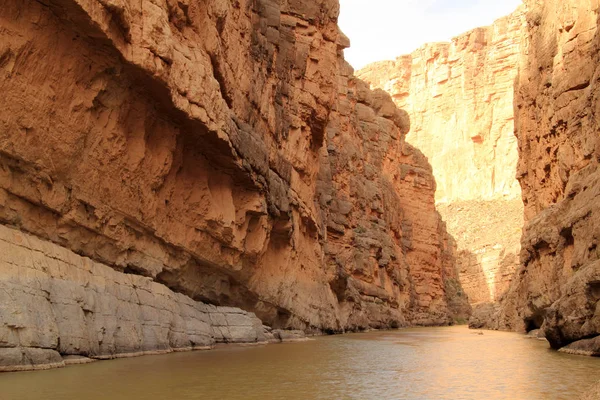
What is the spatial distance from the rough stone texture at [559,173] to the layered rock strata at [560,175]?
0.13ft

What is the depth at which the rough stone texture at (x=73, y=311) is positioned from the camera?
9.88m

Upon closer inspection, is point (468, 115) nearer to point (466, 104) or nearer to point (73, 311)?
point (466, 104)

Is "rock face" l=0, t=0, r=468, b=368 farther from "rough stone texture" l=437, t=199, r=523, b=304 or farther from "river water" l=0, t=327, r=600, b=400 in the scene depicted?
"rough stone texture" l=437, t=199, r=523, b=304

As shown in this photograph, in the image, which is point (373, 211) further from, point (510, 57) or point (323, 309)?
point (510, 57)

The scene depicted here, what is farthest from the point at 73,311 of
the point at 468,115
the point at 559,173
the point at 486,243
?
the point at 468,115

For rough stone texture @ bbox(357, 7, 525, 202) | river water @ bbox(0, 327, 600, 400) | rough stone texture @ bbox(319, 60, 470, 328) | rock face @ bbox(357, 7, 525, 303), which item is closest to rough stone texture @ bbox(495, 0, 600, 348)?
river water @ bbox(0, 327, 600, 400)

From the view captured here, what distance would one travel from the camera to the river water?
8445 millimetres

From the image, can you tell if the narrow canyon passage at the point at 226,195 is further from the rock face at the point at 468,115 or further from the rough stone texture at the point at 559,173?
the rock face at the point at 468,115

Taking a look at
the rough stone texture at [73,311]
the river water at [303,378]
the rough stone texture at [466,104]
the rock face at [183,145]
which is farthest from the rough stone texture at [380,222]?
the rough stone texture at [466,104]

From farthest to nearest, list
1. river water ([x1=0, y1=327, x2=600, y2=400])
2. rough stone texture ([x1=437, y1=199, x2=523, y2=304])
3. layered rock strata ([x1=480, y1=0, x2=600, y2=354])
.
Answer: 1. rough stone texture ([x1=437, y1=199, x2=523, y2=304])
2. layered rock strata ([x1=480, y1=0, x2=600, y2=354])
3. river water ([x1=0, y1=327, x2=600, y2=400])

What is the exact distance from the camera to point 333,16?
32844 millimetres

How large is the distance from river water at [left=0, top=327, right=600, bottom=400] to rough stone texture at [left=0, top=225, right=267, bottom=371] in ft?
1.57

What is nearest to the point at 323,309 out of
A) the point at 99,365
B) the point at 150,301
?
the point at 150,301

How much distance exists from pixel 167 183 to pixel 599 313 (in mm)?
11834
